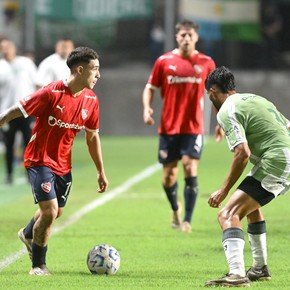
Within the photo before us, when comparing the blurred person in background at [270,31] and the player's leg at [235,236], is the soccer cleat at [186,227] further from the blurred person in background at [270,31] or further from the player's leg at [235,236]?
the blurred person in background at [270,31]

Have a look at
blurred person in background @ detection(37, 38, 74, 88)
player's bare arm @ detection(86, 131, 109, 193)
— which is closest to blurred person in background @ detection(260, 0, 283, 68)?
blurred person in background @ detection(37, 38, 74, 88)

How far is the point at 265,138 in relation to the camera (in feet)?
32.5

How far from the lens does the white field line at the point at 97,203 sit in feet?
38.5

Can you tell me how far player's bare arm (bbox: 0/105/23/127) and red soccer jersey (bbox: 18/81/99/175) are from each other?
0.05 metres

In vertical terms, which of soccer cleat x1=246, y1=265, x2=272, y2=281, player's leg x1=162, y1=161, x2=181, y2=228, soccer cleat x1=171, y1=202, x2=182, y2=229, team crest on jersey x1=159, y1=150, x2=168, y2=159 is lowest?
soccer cleat x1=171, y1=202, x2=182, y2=229

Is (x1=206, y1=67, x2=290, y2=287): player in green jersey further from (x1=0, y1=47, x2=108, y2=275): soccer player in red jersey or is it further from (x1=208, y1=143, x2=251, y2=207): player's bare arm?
(x1=0, y1=47, x2=108, y2=275): soccer player in red jersey

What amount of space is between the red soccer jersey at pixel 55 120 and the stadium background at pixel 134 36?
18.6 metres

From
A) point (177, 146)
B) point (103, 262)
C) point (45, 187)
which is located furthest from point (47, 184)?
point (177, 146)

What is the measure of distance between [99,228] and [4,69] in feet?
23.6

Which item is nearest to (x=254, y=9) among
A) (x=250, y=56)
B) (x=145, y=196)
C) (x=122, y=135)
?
(x=250, y=56)

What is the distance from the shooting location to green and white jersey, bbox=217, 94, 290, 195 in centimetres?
979

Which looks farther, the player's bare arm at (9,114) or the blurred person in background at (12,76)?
the blurred person in background at (12,76)

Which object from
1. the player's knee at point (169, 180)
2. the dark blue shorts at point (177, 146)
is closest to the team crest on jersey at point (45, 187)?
the dark blue shorts at point (177, 146)

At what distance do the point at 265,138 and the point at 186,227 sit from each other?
430cm
